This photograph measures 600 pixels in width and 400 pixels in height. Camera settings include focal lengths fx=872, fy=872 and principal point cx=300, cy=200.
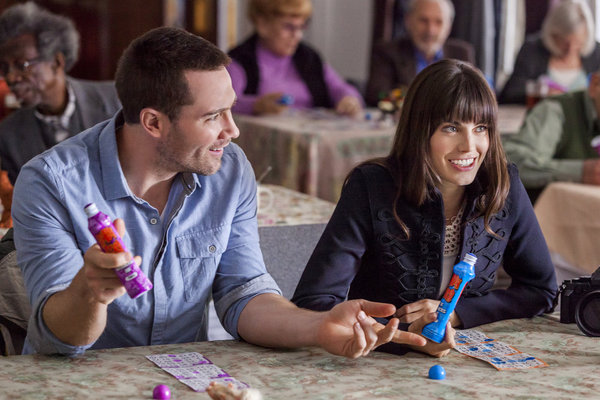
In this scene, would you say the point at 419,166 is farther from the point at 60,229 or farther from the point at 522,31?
the point at 522,31

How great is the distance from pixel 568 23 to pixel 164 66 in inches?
150

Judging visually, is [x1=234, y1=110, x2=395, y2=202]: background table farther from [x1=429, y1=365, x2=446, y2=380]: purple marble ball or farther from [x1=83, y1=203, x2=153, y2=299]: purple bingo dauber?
[x1=83, y1=203, x2=153, y2=299]: purple bingo dauber

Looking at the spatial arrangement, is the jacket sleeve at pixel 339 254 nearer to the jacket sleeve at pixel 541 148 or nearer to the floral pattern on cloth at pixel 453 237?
the floral pattern on cloth at pixel 453 237

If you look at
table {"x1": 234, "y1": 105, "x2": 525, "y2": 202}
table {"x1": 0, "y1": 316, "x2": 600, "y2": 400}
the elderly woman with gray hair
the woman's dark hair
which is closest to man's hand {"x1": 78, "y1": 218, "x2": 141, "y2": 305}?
table {"x1": 0, "y1": 316, "x2": 600, "y2": 400}

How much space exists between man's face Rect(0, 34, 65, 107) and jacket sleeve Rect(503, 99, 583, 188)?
1.80 metres

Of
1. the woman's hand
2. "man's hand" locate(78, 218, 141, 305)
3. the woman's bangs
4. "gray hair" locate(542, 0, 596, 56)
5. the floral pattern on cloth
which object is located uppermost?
"gray hair" locate(542, 0, 596, 56)

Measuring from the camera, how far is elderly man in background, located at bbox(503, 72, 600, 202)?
344 centimetres

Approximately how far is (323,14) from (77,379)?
21.7ft

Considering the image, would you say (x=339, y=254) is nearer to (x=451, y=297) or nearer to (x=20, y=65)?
(x=451, y=297)

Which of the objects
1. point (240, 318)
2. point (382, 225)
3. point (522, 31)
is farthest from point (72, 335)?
point (522, 31)

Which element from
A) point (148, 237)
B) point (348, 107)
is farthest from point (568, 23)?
point (148, 237)

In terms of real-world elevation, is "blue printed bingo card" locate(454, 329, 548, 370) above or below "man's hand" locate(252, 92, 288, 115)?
below

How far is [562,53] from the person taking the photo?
16.2ft

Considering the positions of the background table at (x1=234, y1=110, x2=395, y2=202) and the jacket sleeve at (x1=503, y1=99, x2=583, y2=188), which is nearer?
the jacket sleeve at (x1=503, y1=99, x2=583, y2=188)
